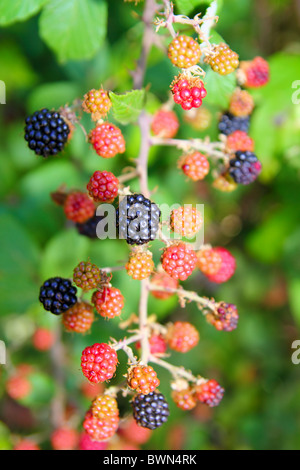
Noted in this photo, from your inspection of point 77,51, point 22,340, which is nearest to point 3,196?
point 22,340

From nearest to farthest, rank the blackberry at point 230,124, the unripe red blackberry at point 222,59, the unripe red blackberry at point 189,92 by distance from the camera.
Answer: the unripe red blackberry at point 189,92 < the unripe red blackberry at point 222,59 < the blackberry at point 230,124

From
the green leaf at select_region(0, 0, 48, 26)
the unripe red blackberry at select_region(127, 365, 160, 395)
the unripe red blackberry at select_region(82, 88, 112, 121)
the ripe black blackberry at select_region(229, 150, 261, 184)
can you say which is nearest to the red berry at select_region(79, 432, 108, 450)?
the unripe red blackberry at select_region(127, 365, 160, 395)

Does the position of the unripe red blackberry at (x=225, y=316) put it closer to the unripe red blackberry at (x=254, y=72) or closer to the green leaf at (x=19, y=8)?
the unripe red blackberry at (x=254, y=72)

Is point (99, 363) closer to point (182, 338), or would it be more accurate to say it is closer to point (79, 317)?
point (79, 317)

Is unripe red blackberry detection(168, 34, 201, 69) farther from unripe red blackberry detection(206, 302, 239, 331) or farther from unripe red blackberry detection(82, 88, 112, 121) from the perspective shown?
unripe red blackberry detection(206, 302, 239, 331)

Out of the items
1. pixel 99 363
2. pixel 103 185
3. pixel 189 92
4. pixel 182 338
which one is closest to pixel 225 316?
pixel 182 338

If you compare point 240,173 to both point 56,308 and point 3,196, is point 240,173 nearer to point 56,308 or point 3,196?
point 56,308

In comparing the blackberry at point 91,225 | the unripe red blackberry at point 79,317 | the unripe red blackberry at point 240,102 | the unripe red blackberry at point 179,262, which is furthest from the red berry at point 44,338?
the unripe red blackberry at point 240,102

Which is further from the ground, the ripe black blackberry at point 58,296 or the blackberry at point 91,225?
the blackberry at point 91,225
